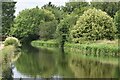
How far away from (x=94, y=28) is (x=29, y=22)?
1310 cm

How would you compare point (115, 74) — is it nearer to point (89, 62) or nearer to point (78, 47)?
point (89, 62)

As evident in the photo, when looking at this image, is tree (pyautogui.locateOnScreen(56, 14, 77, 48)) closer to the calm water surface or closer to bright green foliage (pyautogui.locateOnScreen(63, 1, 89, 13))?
the calm water surface

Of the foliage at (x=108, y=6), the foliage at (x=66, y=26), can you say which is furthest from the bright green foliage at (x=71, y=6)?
the foliage at (x=66, y=26)

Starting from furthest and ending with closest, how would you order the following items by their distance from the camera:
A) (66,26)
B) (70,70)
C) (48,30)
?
(48,30), (66,26), (70,70)

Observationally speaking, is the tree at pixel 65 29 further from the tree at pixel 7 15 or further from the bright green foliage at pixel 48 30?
the tree at pixel 7 15

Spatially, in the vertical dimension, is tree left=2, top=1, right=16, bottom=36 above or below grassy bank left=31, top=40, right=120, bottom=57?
above

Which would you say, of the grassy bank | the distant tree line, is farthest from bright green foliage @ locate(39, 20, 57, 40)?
the grassy bank

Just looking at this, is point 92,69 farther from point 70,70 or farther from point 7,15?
point 7,15

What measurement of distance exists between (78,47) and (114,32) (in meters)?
4.07

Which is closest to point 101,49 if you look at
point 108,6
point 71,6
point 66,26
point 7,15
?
point 66,26

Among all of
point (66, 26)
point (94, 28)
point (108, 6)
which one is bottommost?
point (94, 28)

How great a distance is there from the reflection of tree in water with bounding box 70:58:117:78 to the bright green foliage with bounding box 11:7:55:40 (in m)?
19.4

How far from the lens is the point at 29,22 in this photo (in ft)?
126

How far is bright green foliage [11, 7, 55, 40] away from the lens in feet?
124
